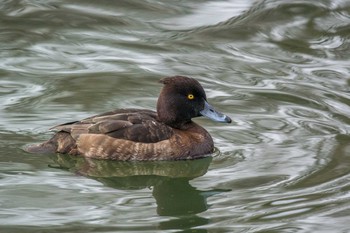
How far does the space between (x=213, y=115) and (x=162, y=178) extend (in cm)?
97

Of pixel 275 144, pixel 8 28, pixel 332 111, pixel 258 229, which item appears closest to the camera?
pixel 258 229

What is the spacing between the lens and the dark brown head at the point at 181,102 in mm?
9695

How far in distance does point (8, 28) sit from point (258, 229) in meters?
6.55

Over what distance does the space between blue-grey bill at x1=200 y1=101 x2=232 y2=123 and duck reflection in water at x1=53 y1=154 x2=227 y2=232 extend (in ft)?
1.28

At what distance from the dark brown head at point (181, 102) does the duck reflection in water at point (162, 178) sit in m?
0.43

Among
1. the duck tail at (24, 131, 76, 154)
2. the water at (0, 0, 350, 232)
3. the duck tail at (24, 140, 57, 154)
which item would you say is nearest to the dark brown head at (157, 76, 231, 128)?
the water at (0, 0, 350, 232)

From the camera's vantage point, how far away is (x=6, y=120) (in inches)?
404

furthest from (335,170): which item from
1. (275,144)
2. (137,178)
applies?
(137,178)

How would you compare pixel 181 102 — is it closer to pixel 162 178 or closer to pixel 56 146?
pixel 162 178

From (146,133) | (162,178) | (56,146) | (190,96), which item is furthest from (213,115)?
(56,146)

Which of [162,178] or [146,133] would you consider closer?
[162,178]

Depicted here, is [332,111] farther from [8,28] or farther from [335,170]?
[8,28]

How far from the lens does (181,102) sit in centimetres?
970

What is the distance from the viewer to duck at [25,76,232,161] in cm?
949
